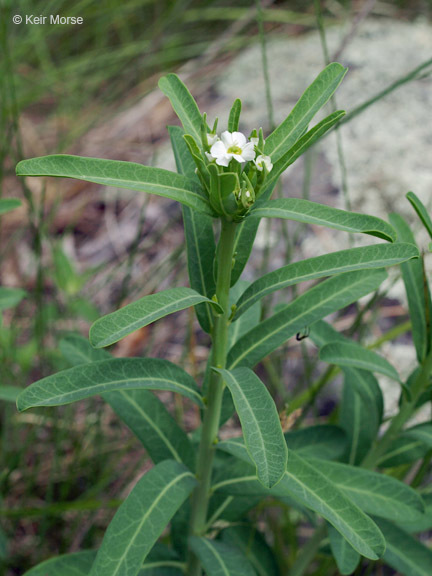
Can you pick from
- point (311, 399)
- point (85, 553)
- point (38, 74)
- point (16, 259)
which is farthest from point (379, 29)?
point (85, 553)

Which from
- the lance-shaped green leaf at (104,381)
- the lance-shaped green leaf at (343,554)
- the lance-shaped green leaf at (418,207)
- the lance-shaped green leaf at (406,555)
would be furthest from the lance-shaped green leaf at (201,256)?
the lance-shaped green leaf at (406,555)

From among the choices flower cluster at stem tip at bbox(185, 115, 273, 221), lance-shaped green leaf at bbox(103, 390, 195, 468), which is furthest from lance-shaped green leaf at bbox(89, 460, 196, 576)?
flower cluster at stem tip at bbox(185, 115, 273, 221)

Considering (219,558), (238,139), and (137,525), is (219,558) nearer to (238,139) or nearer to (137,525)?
(137,525)

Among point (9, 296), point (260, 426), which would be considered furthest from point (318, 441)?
point (9, 296)

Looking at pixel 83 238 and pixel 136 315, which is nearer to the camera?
pixel 136 315

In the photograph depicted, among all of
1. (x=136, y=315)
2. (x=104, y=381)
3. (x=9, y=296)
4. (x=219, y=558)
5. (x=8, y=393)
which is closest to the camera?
(x=136, y=315)

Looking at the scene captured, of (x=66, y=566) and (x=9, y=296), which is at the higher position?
(x=9, y=296)

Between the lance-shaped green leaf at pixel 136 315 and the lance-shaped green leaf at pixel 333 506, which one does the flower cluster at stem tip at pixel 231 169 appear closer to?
the lance-shaped green leaf at pixel 136 315

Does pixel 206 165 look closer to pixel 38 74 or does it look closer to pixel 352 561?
pixel 352 561
